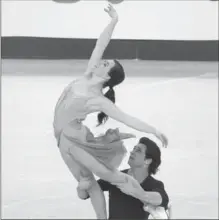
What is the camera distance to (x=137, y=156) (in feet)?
4.65

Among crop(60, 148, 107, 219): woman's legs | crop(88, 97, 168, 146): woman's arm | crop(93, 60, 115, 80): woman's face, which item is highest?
crop(93, 60, 115, 80): woman's face

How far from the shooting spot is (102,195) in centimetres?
141

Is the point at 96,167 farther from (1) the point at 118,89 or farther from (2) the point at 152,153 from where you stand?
(1) the point at 118,89

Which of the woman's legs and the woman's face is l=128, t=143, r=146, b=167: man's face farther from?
the woman's face

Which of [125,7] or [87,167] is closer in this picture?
[87,167]

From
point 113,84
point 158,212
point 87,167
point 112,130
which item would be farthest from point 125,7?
point 158,212

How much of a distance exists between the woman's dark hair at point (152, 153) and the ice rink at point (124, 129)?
0.13 metres

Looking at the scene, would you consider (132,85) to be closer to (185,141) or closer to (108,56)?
(108,56)

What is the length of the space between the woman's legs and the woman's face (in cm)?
26

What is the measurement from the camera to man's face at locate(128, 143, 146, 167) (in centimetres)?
141

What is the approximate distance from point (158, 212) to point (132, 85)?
1.54 ft

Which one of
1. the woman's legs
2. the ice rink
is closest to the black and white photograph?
the ice rink

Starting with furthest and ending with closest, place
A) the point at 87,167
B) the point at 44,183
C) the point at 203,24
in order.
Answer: the point at 203,24, the point at 44,183, the point at 87,167

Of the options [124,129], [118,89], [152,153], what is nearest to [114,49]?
[118,89]
